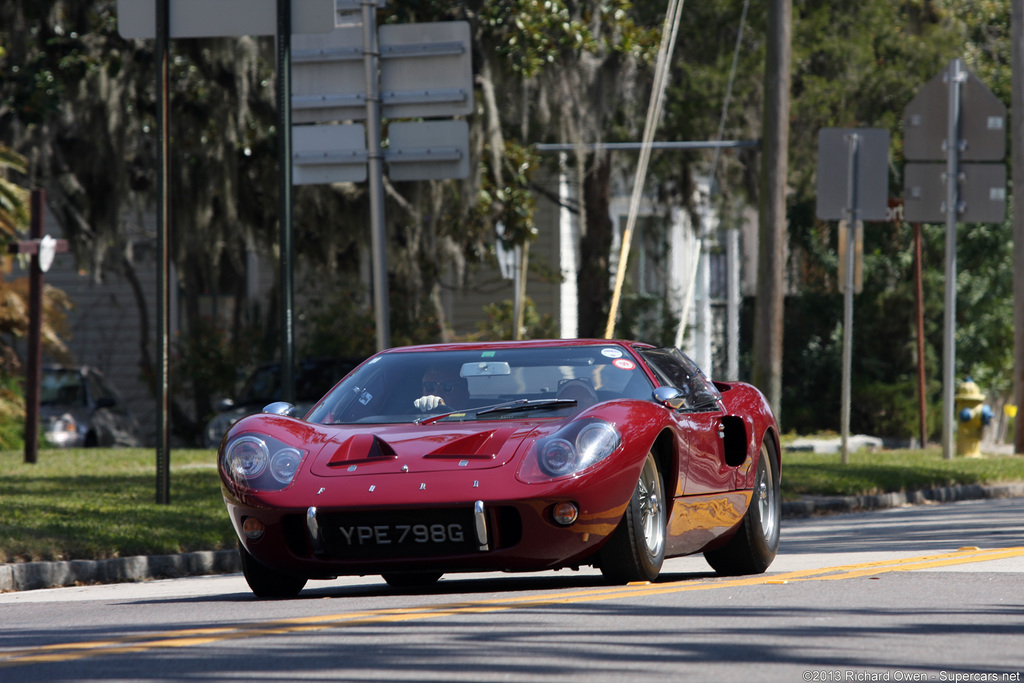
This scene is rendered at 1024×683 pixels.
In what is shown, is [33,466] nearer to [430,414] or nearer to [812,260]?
[430,414]

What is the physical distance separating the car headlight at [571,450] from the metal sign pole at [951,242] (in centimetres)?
1233

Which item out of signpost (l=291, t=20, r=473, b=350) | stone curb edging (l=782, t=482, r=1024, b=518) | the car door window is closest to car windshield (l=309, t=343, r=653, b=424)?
the car door window

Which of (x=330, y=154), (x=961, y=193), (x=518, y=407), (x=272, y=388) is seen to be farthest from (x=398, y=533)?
(x=272, y=388)

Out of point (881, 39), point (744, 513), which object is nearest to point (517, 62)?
point (881, 39)

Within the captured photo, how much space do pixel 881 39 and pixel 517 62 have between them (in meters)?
8.40

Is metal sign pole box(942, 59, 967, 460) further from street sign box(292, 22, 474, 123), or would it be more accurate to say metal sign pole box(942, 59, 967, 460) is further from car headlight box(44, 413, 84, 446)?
car headlight box(44, 413, 84, 446)

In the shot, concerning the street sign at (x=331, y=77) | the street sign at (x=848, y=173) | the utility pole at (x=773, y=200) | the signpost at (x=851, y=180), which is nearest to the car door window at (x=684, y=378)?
the street sign at (x=331, y=77)

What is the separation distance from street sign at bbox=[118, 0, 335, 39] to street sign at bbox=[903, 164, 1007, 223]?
924 centimetres

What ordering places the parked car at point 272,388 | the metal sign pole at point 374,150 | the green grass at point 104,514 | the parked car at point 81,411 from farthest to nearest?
the parked car at point 81,411
the parked car at point 272,388
the metal sign pole at point 374,150
the green grass at point 104,514

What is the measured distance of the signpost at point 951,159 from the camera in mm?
18797

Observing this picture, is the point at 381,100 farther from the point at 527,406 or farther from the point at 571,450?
the point at 571,450

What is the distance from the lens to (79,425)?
23.5m

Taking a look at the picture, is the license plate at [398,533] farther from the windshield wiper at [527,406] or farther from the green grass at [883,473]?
the green grass at [883,473]

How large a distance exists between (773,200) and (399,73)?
5875mm
